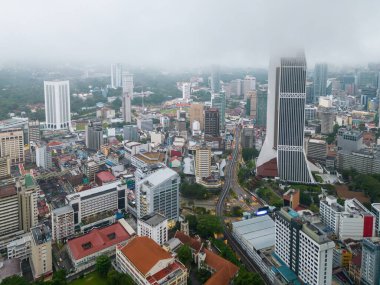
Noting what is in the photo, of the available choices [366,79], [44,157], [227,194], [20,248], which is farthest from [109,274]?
[366,79]

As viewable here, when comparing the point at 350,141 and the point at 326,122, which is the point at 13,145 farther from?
the point at 326,122

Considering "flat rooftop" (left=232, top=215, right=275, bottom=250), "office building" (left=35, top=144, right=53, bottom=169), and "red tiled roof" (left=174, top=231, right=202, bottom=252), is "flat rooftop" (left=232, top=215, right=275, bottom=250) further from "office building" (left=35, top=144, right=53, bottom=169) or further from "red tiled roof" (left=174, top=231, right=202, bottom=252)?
"office building" (left=35, top=144, right=53, bottom=169)

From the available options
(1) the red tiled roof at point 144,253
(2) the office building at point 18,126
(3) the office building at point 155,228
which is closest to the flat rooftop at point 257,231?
(3) the office building at point 155,228

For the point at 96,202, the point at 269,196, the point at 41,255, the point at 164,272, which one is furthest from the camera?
the point at 269,196

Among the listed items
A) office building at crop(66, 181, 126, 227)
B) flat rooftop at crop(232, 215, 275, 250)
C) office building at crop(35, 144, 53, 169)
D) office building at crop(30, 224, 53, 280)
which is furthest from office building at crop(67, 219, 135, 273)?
office building at crop(35, 144, 53, 169)

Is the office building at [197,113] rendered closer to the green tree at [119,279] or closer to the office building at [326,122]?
the office building at [326,122]

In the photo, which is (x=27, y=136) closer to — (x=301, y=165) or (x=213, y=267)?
(x=301, y=165)
